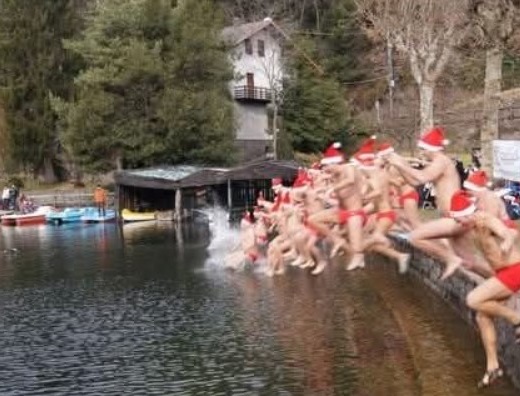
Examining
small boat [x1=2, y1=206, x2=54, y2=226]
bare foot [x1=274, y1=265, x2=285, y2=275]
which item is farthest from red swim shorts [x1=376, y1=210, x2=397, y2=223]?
small boat [x1=2, y1=206, x2=54, y2=226]

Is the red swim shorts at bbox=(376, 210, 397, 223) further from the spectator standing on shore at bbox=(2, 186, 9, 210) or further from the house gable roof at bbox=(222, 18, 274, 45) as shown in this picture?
the house gable roof at bbox=(222, 18, 274, 45)

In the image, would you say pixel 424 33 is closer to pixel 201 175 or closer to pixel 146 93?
pixel 201 175

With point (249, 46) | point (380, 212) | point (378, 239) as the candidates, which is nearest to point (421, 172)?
point (378, 239)

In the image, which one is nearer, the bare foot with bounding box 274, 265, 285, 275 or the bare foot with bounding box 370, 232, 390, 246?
the bare foot with bounding box 370, 232, 390, 246

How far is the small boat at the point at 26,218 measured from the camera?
5119 centimetres

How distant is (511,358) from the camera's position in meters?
11.1

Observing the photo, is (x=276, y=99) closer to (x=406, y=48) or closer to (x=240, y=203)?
(x=240, y=203)

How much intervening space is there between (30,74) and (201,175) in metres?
20.6

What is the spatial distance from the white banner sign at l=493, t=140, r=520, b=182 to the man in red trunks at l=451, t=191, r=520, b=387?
1433 cm

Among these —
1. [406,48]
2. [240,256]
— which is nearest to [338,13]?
[406,48]

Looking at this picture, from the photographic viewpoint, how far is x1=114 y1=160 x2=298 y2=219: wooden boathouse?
157ft

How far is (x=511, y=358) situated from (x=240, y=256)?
14.3m

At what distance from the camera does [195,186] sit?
161 ft

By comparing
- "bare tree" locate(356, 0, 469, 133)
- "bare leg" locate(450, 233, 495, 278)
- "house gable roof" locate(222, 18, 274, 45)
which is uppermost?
"house gable roof" locate(222, 18, 274, 45)
